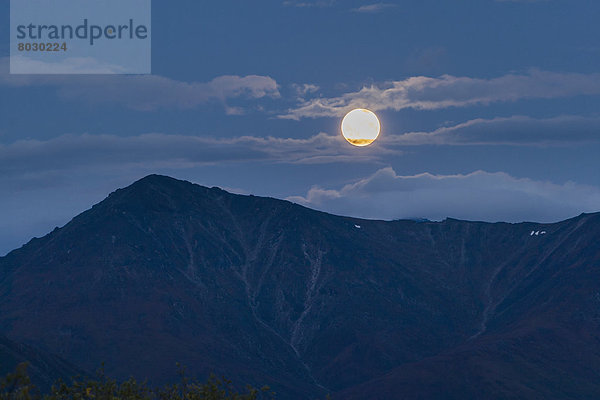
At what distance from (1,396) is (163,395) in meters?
8.29

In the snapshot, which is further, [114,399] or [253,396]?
[253,396]

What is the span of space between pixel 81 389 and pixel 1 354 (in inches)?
6288

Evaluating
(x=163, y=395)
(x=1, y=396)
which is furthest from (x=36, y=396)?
(x=163, y=395)

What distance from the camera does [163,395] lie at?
47500mm

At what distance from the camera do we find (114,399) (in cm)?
4225

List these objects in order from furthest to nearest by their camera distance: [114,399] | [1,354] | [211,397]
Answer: [1,354] < [211,397] < [114,399]

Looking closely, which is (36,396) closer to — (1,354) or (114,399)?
(114,399)

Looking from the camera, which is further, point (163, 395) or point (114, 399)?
point (163, 395)

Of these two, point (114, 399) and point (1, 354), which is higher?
point (114, 399)

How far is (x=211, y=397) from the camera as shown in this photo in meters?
46.1

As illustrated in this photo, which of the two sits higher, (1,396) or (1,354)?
(1,396)

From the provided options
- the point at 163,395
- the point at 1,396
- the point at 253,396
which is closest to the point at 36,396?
the point at 1,396

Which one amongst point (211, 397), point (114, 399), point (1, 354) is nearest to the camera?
point (114, 399)

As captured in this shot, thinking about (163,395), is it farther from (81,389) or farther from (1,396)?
(1,396)
